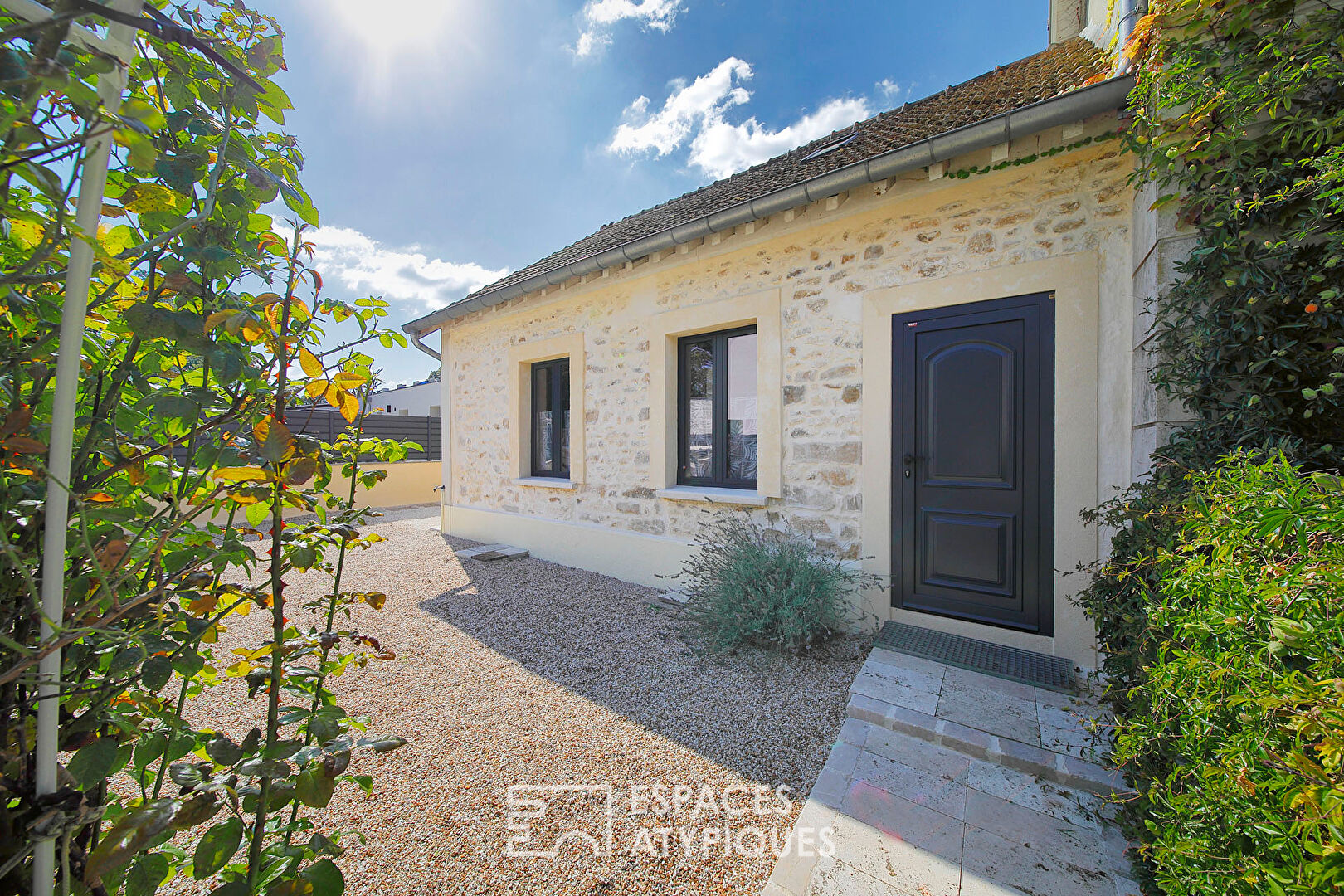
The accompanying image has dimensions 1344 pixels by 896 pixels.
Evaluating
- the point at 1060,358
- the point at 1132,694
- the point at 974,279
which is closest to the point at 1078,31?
the point at 974,279

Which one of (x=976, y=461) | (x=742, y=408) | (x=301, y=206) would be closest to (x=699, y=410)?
(x=742, y=408)

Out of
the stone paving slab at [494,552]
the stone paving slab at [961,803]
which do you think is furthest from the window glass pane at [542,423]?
the stone paving slab at [961,803]

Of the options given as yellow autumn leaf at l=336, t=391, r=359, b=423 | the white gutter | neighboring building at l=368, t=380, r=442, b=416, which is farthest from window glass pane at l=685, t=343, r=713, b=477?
neighboring building at l=368, t=380, r=442, b=416

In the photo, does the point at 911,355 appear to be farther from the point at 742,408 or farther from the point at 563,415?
the point at 563,415

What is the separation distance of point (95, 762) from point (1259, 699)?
183cm

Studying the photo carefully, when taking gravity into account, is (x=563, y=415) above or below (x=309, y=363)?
above

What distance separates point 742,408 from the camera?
15.9 ft

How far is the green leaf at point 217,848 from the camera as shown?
78 cm

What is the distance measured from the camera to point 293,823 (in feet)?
3.31

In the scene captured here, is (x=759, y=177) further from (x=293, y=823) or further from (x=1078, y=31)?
(x=293, y=823)

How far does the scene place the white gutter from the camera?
278 centimetres

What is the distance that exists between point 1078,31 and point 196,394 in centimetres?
889

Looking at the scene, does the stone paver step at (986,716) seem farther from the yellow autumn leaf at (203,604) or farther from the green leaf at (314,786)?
the yellow autumn leaf at (203,604)

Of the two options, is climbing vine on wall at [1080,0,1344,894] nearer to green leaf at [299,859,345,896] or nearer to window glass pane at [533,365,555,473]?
green leaf at [299,859,345,896]
